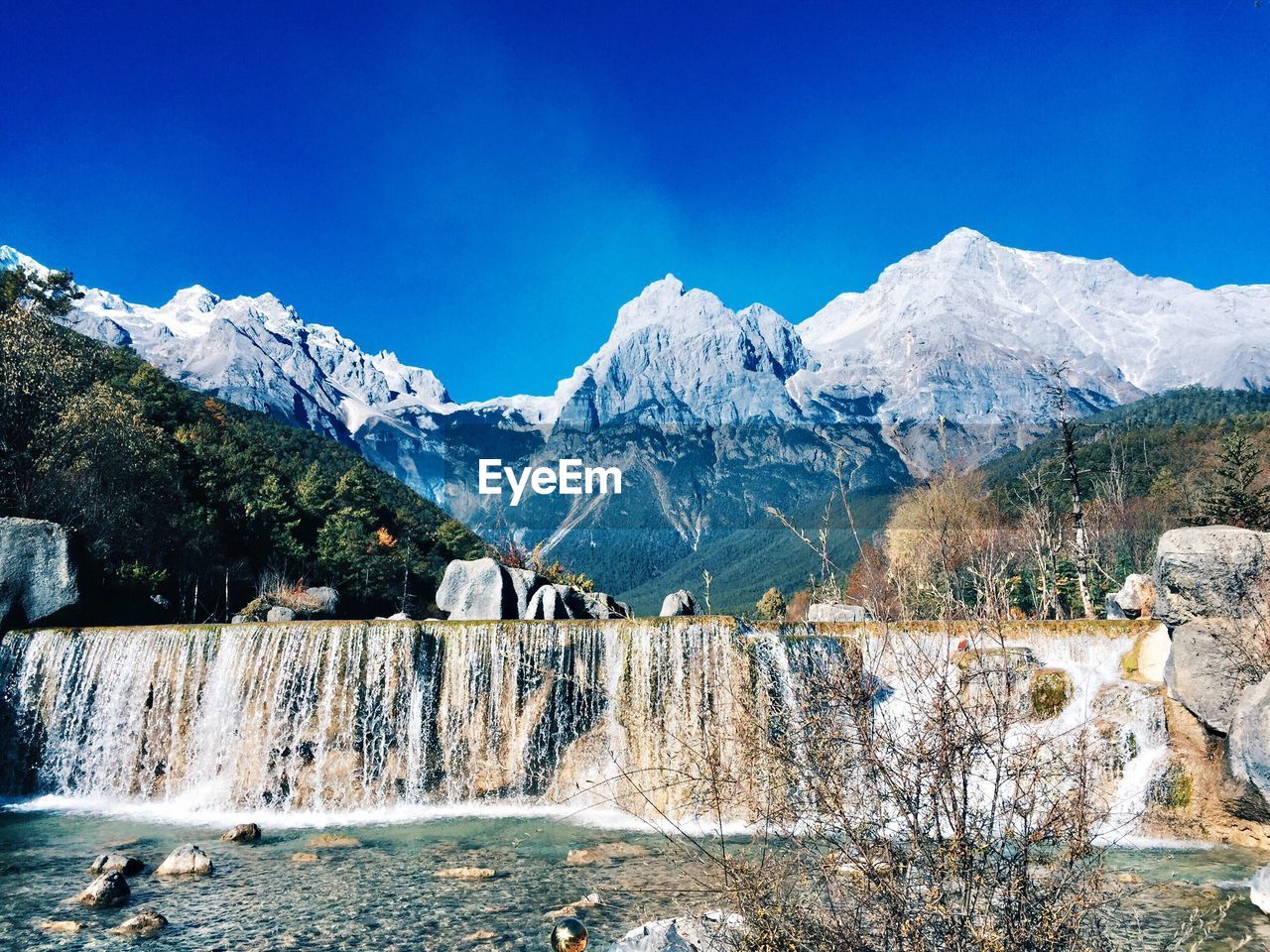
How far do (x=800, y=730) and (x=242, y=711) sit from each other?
15301 mm

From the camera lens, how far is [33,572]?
18.7 m

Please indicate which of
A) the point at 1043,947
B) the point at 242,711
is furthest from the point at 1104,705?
the point at 242,711

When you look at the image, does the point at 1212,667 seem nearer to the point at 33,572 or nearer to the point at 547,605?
the point at 547,605

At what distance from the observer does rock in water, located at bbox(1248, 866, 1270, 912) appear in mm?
9438

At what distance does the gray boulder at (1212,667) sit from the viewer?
1346 centimetres

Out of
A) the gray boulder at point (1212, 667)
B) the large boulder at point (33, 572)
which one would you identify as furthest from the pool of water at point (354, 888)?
the gray boulder at point (1212, 667)

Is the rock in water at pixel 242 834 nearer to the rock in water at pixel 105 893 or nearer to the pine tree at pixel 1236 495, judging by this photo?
the rock in water at pixel 105 893

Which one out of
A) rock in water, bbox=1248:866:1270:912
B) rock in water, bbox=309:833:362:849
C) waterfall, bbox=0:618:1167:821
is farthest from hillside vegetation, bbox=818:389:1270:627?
rock in water, bbox=309:833:362:849

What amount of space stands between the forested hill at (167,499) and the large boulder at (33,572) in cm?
61

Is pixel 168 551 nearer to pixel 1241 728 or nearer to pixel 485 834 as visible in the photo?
pixel 485 834

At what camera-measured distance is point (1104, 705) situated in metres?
15.2

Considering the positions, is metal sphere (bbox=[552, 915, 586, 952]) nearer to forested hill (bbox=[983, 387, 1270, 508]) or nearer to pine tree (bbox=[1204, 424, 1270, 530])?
pine tree (bbox=[1204, 424, 1270, 530])

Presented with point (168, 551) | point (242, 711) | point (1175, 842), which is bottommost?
point (1175, 842)

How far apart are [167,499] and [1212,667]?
1264 inches
